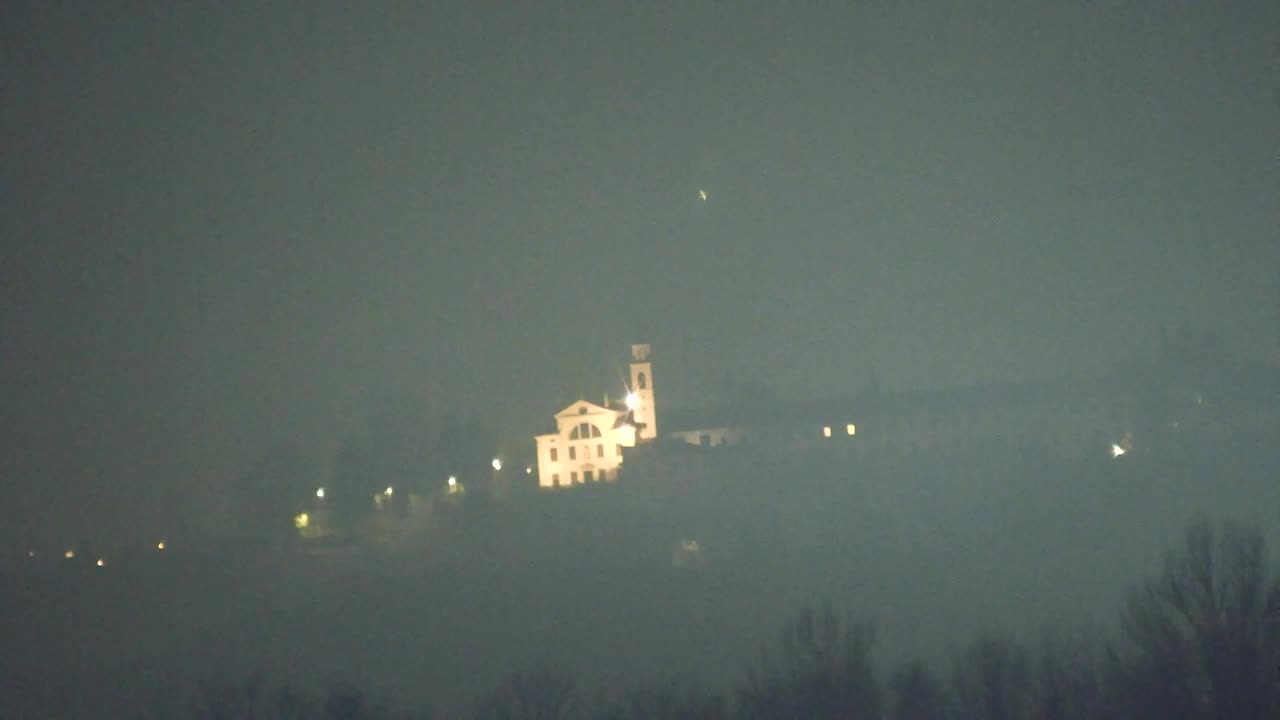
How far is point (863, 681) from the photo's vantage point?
90.7 ft

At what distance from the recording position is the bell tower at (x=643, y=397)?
62.7 meters

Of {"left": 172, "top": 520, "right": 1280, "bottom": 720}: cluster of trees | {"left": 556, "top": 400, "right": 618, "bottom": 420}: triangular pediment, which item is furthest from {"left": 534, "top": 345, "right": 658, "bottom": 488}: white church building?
{"left": 172, "top": 520, "right": 1280, "bottom": 720}: cluster of trees

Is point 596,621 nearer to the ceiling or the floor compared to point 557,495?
nearer to the floor

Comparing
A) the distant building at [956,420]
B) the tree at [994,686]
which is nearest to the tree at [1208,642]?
the tree at [994,686]

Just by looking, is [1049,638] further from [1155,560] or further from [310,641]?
[310,641]

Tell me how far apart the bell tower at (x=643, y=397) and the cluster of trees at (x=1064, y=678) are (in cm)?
2948

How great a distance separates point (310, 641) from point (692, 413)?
28.7m

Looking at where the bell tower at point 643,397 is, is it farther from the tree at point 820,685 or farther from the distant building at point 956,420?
the tree at point 820,685

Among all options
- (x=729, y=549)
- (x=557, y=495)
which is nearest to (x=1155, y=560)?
(x=729, y=549)

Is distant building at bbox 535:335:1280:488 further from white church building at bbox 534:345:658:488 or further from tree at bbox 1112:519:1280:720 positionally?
tree at bbox 1112:519:1280:720

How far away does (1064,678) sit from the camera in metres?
26.4

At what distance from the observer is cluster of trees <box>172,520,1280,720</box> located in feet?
77.3

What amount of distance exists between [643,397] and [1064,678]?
1506 inches

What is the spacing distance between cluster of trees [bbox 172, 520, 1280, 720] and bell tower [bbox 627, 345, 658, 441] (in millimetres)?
29475
